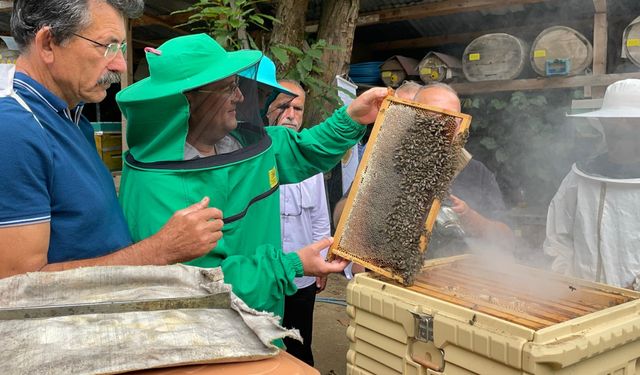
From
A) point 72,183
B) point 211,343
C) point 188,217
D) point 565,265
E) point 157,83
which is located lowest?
point 565,265

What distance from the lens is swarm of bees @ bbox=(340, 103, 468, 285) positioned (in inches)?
72.9

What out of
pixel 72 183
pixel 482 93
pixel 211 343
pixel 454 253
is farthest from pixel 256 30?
pixel 211 343

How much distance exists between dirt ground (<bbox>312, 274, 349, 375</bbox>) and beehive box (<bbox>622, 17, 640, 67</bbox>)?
3548 millimetres

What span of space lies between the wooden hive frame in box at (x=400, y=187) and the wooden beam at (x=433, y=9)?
4023mm

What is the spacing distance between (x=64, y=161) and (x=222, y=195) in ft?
1.76

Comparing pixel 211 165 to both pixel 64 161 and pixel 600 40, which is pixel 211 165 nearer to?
pixel 64 161

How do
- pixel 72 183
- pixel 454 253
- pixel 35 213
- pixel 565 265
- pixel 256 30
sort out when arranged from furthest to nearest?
pixel 256 30 → pixel 565 265 → pixel 454 253 → pixel 72 183 → pixel 35 213

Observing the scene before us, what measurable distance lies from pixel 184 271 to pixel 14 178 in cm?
50

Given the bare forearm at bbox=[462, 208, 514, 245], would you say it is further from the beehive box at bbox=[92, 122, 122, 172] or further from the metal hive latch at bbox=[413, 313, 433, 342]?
the beehive box at bbox=[92, 122, 122, 172]

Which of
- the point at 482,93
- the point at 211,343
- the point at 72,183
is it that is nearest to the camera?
the point at 211,343

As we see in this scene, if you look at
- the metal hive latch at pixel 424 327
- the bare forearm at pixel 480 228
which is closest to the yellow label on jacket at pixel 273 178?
the metal hive latch at pixel 424 327

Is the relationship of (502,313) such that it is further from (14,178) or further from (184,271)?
(14,178)

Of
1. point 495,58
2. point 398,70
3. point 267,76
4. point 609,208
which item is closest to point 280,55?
point 267,76

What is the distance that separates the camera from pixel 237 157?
1.86 metres
